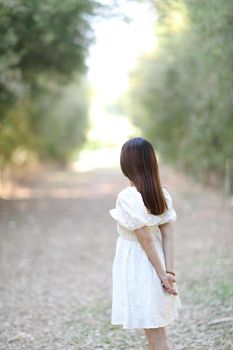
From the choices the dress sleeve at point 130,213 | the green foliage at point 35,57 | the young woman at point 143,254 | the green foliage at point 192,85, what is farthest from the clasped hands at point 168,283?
the green foliage at point 35,57

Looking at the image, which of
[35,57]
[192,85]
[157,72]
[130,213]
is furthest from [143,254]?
[157,72]

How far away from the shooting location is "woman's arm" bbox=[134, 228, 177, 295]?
3.29 metres

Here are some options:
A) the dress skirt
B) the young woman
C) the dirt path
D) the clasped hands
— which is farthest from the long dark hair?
the dirt path

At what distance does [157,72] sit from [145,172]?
50.8 ft

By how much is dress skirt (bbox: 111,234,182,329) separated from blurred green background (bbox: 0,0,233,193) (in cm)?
471

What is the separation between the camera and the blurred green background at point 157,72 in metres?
9.21

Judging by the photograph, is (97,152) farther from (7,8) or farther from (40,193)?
(7,8)

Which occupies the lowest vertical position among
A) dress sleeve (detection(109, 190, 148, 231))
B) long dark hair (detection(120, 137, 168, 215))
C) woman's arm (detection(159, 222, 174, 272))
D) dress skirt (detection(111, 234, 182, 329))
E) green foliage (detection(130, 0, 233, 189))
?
dress skirt (detection(111, 234, 182, 329))

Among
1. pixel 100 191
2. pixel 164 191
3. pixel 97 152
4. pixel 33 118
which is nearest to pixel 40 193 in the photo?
pixel 100 191

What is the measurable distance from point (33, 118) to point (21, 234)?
13.6m

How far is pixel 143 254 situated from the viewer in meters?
3.37

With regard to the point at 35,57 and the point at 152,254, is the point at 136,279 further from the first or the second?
the point at 35,57

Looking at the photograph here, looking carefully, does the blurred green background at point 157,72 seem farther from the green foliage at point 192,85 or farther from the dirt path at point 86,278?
the dirt path at point 86,278

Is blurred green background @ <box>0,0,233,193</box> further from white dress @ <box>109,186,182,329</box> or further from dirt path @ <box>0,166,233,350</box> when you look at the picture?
white dress @ <box>109,186,182,329</box>
